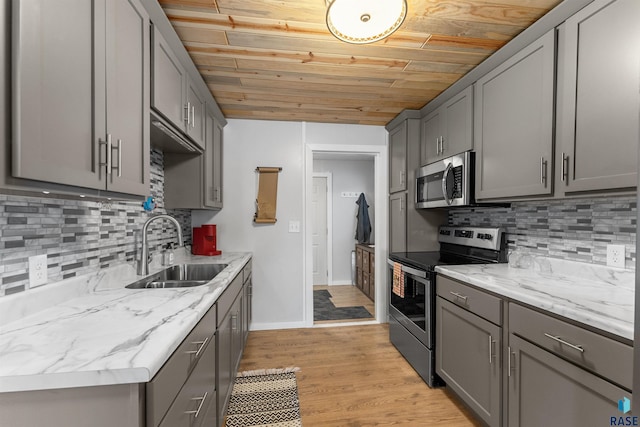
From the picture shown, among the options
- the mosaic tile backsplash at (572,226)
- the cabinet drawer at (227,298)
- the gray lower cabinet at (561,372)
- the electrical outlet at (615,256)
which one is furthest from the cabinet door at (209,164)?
the electrical outlet at (615,256)

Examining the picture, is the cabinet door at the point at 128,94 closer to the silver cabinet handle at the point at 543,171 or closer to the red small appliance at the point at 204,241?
the red small appliance at the point at 204,241

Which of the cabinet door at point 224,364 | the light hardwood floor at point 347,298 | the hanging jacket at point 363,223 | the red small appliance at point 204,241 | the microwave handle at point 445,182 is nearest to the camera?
the cabinet door at point 224,364

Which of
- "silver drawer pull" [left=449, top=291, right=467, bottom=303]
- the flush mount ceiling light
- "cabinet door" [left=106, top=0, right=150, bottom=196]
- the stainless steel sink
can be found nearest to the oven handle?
"silver drawer pull" [left=449, top=291, right=467, bottom=303]

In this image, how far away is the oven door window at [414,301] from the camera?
213 cm

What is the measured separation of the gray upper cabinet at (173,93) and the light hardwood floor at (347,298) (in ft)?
8.11

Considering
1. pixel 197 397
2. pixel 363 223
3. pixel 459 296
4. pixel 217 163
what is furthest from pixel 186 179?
pixel 363 223

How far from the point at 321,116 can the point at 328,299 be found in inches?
102

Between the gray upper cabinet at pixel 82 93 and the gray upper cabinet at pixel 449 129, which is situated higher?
the gray upper cabinet at pixel 449 129

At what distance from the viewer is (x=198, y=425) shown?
3.67 feet

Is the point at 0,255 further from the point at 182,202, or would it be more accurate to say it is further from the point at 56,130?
the point at 182,202

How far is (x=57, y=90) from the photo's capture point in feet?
2.68

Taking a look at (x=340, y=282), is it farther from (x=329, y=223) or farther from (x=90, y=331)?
(x=90, y=331)

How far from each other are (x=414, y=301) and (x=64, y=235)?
→ 7.34 feet

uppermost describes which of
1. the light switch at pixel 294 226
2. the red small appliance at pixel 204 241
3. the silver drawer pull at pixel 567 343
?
the light switch at pixel 294 226
